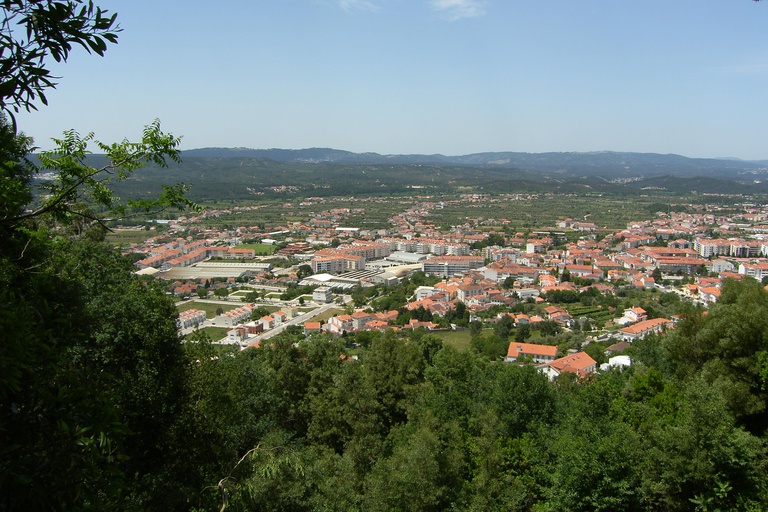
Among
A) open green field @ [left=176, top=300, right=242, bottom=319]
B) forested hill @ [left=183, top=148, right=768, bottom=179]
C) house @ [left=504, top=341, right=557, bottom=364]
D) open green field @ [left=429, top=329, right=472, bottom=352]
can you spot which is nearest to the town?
house @ [left=504, top=341, right=557, bottom=364]

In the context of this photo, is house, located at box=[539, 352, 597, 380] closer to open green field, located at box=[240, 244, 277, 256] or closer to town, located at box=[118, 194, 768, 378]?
town, located at box=[118, 194, 768, 378]

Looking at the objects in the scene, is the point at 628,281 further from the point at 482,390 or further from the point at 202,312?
the point at 482,390

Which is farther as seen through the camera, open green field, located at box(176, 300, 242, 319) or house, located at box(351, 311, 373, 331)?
open green field, located at box(176, 300, 242, 319)

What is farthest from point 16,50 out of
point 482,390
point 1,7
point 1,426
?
point 482,390

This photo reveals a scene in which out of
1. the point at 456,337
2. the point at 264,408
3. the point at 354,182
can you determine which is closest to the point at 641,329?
the point at 456,337

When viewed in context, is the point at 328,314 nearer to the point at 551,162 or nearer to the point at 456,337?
the point at 456,337

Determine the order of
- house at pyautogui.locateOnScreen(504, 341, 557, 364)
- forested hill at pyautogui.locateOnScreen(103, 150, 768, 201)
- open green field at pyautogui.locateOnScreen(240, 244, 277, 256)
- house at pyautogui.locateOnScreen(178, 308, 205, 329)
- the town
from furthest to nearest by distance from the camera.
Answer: forested hill at pyautogui.locateOnScreen(103, 150, 768, 201) → open green field at pyautogui.locateOnScreen(240, 244, 277, 256) → house at pyautogui.locateOnScreen(178, 308, 205, 329) → the town → house at pyautogui.locateOnScreen(504, 341, 557, 364)

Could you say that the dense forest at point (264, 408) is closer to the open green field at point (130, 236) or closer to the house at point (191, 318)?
the house at point (191, 318)
